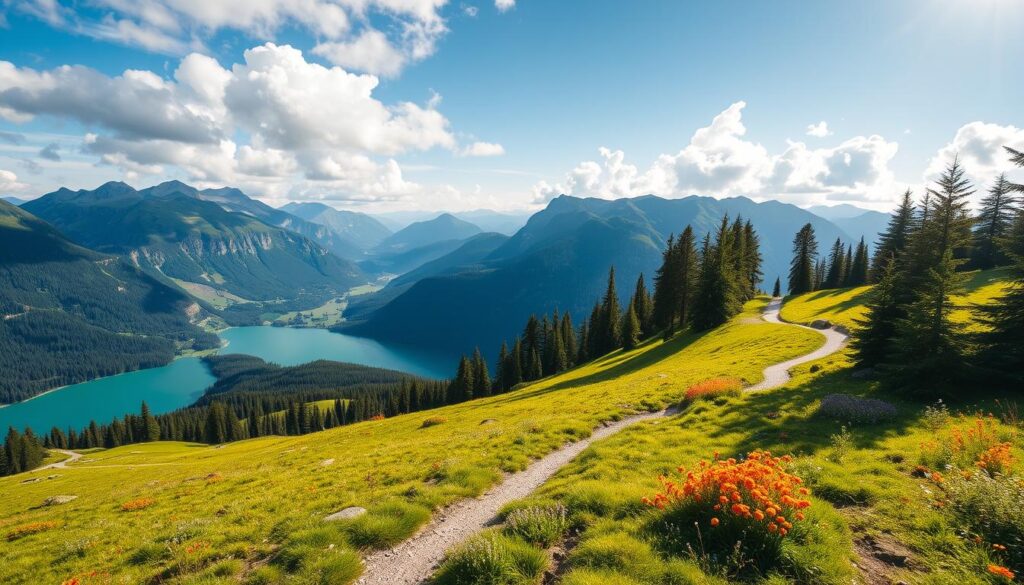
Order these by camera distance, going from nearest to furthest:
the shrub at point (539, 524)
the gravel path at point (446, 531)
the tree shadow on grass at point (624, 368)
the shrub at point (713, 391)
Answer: the gravel path at point (446, 531)
the shrub at point (539, 524)
the shrub at point (713, 391)
the tree shadow on grass at point (624, 368)

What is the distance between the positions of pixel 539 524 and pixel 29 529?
2285 cm

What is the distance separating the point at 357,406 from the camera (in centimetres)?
12650

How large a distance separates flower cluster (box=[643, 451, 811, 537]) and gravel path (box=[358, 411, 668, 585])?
15.8ft

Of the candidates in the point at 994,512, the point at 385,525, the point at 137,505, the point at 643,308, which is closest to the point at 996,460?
the point at 994,512

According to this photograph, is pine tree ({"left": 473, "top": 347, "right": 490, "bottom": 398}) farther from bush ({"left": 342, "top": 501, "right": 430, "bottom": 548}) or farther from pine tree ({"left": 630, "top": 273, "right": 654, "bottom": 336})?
bush ({"left": 342, "top": 501, "right": 430, "bottom": 548})

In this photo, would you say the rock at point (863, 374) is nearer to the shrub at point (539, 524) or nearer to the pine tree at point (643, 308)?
the shrub at point (539, 524)

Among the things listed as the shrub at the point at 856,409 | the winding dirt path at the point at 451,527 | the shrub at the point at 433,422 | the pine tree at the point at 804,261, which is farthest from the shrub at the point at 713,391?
the pine tree at the point at 804,261

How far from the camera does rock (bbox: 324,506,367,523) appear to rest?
421 inches

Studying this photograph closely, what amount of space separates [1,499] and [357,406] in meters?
90.7

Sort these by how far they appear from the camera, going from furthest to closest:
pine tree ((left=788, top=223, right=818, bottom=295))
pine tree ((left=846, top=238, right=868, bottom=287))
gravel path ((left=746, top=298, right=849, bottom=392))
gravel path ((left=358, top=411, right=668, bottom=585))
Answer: pine tree ((left=788, top=223, right=818, bottom=295)), pine tree ((left=846, top=238, right=868, bottom=287)), gravel path ((left=746, top=298, right=849, bottom=392)), gravel path ((left=358, top=411, right=668, bottom=585))

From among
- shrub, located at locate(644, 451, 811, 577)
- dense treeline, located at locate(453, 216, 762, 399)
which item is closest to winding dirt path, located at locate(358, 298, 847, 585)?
shrub, located at locate(644, 451, 811, 577)

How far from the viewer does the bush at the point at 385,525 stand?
31.8 ft

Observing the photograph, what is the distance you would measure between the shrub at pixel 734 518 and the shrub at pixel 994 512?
276cm

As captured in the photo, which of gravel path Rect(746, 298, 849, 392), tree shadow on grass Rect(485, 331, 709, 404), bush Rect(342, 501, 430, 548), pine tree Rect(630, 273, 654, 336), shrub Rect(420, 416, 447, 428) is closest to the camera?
bush Rect(342, 501, 430, 548)
